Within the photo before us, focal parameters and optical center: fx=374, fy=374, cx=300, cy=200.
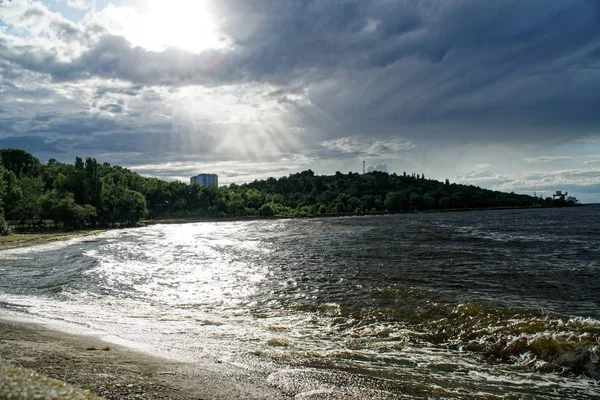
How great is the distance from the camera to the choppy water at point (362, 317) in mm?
8570

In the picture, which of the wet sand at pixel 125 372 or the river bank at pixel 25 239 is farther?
the river bank at pixel 25 239

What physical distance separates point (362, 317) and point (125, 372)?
9.88 m

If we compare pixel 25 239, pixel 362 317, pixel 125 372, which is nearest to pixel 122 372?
pixel 125 372

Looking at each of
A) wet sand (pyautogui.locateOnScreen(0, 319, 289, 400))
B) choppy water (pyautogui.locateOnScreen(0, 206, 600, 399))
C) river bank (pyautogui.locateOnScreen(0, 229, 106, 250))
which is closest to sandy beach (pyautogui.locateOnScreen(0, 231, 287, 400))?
wet sand (pyautogui.locateOnScreen(0, 319, 289, 400))

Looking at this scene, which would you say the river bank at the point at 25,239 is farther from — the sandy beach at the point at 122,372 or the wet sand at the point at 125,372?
the sandy beach at the point at 122,372

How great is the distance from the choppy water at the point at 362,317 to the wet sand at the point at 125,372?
722 mm

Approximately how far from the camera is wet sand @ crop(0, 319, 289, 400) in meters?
6.22

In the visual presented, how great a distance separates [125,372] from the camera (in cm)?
709

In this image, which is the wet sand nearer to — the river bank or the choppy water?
the choppy water

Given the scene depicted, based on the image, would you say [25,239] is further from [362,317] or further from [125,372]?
[125,372]

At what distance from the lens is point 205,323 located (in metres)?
13.9

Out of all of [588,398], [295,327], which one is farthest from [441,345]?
[295,327]

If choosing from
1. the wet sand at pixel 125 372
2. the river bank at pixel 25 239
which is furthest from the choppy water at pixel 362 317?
the river bank at pixel 25 239

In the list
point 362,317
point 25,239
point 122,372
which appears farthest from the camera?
point 25,239
